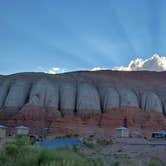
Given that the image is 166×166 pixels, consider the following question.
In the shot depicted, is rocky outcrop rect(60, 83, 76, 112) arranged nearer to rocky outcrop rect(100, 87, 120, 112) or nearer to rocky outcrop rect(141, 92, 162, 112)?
rocky outcrop rect(100, 87, 120, 112)

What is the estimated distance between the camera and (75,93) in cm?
7544

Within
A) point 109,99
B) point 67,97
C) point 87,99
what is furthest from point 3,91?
point 109,99

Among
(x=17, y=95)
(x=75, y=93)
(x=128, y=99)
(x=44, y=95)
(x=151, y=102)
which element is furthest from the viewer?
(x=151, y=102)

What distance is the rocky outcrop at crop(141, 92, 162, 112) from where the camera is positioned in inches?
3017

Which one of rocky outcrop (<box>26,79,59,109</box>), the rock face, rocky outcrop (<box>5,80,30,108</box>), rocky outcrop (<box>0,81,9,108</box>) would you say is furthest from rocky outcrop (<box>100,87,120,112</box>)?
rocky outcrop (<box>0,81,9,108</box>)

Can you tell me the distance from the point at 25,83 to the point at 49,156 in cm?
6399

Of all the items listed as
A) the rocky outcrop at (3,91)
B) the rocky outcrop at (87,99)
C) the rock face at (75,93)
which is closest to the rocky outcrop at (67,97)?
the rock face at (75,93)

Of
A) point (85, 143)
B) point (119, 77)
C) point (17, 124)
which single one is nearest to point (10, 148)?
point (85, 143)

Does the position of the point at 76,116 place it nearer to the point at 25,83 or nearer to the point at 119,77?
the point at 25,83

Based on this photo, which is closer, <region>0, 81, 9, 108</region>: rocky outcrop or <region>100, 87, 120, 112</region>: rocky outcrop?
<region>100, 87, 120, 112</region>: rocky outcrop

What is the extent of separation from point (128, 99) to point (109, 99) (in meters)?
3.94

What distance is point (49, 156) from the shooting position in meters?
14.5

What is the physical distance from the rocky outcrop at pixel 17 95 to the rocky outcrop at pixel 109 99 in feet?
48.1

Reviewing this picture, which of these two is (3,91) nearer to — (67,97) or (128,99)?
(67,97)
